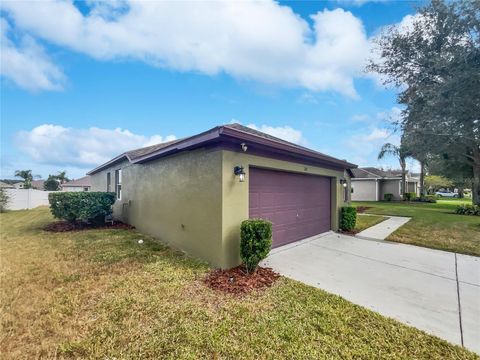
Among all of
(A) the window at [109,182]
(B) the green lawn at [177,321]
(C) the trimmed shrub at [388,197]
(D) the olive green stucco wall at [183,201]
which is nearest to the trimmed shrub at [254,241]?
(D) the olive green stucco wall at [183,201]

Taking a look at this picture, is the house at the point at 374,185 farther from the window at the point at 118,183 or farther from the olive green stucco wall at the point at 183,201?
the olive green stucco wall at the point at 183,201

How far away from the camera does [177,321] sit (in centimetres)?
333

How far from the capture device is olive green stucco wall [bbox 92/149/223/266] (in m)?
5.32

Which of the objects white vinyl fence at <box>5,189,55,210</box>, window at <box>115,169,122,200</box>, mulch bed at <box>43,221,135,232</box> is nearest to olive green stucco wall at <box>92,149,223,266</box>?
mulch bed at <box>43,221,135,232</box>

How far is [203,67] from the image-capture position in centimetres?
1101

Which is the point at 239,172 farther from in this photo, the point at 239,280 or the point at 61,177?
the point at 61,177

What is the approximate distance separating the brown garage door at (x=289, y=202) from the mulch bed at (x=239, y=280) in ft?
4.91

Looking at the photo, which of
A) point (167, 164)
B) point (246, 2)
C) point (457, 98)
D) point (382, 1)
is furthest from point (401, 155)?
point (167, 164)

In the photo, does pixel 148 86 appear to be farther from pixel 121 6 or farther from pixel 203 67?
pixel 121 6

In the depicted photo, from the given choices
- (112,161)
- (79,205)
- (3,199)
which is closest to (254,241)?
(79,205)

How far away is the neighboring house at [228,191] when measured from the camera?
519 centimetres

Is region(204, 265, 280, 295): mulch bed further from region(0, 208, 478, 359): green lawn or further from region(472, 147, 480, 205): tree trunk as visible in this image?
region(472, 147, 480, 205): tree trunk

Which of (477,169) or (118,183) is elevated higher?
(477,169)

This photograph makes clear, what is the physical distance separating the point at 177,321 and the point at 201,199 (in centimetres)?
289
